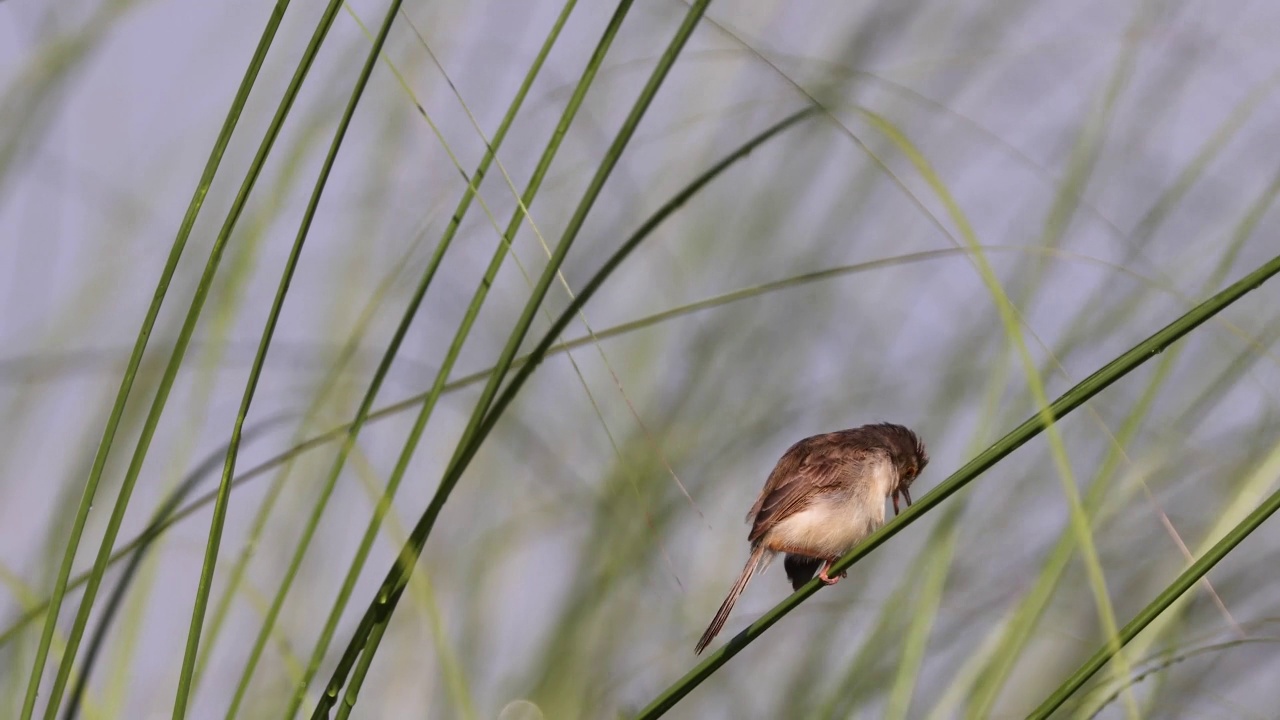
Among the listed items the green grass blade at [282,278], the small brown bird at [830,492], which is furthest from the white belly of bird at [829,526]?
the green grass blade at [282,278]

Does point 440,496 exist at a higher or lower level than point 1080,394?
higher

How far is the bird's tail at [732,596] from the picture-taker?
225 centimetres

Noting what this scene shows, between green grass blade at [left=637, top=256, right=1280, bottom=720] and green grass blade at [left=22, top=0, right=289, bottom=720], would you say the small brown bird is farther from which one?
green grass blade at [left=22, top=0, right=289, bottom=720]

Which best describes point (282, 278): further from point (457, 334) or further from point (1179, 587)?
point (1179, 587)

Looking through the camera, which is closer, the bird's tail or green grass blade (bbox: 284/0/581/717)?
green grass blade (bbox: 284/0/581/717)

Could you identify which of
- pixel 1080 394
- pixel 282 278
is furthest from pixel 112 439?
pixel 1080 394

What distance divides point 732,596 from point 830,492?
41 cm

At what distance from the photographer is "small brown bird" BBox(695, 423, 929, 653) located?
2604mm

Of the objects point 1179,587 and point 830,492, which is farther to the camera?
point 830,492

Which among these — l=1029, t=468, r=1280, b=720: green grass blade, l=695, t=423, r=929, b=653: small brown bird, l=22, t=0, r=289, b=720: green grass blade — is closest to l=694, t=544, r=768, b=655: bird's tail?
l=695, t=423, r=929, b=653: small brown bird

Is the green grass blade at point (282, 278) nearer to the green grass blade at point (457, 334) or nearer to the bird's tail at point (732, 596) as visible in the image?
the green grass blade at point (457, 334)

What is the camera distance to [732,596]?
2.40 metres

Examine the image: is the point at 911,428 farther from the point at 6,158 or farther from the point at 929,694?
the point at 6,158

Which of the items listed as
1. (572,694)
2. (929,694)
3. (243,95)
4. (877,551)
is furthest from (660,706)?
(877,551)
